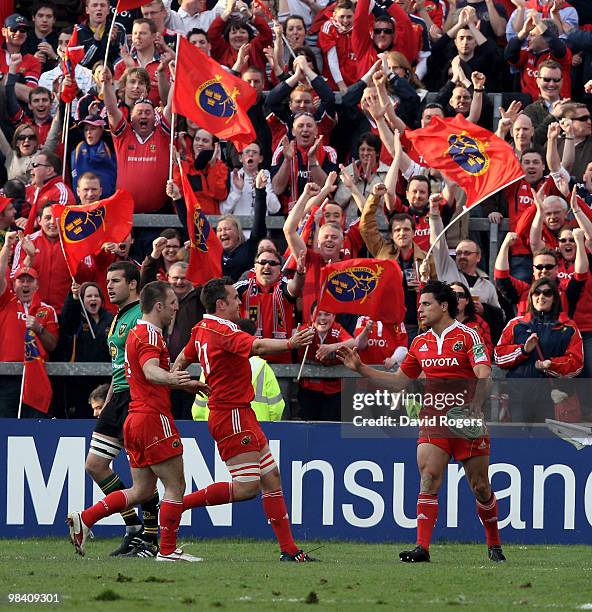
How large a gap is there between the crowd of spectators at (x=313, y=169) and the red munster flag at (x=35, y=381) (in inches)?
9.8

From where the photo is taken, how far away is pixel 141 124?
16.6 m

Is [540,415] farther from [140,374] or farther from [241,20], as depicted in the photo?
[241,20]

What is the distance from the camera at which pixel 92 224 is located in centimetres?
1523

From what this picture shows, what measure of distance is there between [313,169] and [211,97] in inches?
57.3

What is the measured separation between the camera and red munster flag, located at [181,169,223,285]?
14.9m

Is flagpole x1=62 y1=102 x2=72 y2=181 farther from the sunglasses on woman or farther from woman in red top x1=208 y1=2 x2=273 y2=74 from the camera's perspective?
the sunglasses on woman

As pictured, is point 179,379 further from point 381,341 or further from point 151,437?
point 381,341

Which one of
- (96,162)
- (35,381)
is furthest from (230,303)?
(96,162)

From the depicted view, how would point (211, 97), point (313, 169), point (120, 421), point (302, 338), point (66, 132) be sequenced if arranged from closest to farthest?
point (302, 338), point (120, 421), point (211, 97), point (313, 169), point (66, 132)

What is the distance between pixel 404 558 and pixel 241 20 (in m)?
9.37

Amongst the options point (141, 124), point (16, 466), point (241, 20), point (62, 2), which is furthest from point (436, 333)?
point (62, 2)

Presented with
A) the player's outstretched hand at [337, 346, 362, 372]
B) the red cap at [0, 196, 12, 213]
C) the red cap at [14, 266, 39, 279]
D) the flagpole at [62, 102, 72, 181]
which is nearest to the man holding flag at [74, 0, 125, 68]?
the flagpole at [62, 102, 72, 181]

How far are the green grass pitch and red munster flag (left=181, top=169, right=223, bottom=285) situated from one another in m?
3.30

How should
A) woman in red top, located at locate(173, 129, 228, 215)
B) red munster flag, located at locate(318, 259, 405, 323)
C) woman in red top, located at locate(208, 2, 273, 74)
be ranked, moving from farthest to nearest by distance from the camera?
woman in red top, located at locate(208, 2, 273, 74) → woman in red top, located at locate(173, 129, 228, 215) → red munster flag, located at locate(318, 259, 405, 323)
